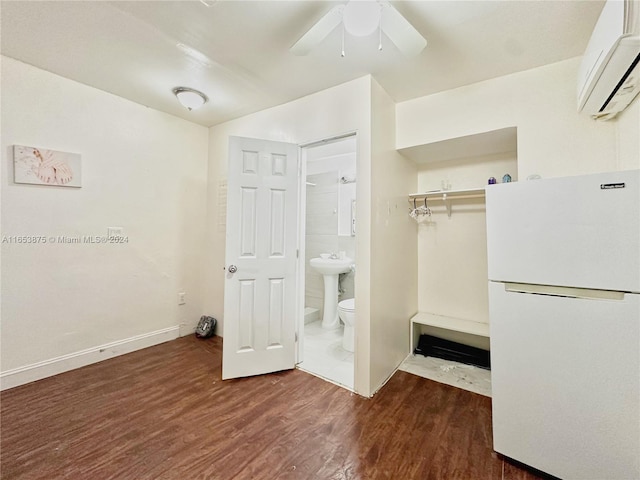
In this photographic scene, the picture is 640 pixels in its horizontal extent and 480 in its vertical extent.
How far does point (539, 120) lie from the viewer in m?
1.97

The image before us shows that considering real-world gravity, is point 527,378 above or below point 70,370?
above

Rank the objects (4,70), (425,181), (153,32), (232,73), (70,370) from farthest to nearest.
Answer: (425,181) < (70,370) < (232,73) < (4,70) < (153,32)

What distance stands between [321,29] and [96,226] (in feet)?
8.50

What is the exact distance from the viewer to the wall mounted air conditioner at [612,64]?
1.13 m

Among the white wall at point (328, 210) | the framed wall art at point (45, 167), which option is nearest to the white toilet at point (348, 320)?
the white wall at point (328, 210)

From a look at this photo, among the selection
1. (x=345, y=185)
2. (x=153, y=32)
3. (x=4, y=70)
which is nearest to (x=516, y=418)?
(x=345, y=185)

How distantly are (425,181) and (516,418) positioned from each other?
230 centimetres

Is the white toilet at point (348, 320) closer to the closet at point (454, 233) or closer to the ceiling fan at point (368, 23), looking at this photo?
the closet at point (454, 233)

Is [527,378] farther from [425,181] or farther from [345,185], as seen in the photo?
[345,185]

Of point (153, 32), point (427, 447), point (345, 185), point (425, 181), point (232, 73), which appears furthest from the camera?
point (345, 185)

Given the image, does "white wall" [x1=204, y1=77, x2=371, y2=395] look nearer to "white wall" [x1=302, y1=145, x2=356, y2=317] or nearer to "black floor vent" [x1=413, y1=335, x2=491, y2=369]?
"white wall" [x1=302, y1=145, x2=356, y2=317]

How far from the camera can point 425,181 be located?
304 centimetres

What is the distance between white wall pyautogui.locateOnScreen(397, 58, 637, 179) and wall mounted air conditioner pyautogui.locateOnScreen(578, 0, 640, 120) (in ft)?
0.50

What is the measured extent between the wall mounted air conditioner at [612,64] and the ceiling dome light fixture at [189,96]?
2.81m
